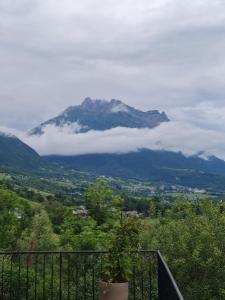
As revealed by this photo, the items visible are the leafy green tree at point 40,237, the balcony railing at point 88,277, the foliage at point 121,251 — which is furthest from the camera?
the leafy green tree at point 40,237

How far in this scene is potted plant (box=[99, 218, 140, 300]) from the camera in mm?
6176

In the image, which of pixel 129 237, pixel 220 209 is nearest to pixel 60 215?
pixel 220 209

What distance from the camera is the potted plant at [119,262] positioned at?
618 cm

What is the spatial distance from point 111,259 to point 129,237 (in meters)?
0.35

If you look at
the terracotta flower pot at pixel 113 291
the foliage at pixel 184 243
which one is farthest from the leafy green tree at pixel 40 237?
the terracotta flower pot at pixel 113 291

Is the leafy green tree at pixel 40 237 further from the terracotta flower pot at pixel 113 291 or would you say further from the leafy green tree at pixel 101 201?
the terracotta flower pot at pixel 113 291

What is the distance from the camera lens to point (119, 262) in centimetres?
632

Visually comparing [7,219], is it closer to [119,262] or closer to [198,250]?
[198,250]

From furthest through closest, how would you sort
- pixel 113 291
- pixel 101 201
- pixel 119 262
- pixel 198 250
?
pixel 101 201 < pixel 198 250 < pixel 119 262 < pixel 113 291

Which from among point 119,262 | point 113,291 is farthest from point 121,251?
point 113,291

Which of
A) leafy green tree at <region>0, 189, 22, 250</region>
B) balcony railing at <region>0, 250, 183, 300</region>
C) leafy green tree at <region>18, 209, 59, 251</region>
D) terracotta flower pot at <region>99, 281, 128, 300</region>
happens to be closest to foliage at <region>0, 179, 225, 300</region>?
terracotta flower pot at <region>99, 281, 128, 300</region>

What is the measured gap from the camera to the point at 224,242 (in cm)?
1073

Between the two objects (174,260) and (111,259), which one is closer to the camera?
(111,259)

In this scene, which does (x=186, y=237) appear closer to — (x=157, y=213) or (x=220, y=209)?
(x=220, y=209)
